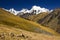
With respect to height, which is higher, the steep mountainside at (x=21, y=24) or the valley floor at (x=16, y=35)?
the steep mountainside at (x=21, y=24)

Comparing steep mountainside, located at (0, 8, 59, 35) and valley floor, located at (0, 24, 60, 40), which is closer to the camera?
valley floor, located at (0, 24, 60, 40)

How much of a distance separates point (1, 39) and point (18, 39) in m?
3.20

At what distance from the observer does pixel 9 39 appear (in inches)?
1246

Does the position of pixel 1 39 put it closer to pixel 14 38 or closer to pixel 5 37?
pixel 5 37

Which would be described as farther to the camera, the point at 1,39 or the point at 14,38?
the point at 14,38

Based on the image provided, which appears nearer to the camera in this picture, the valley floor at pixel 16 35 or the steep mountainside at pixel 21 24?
the valley floor at pixel 16 35

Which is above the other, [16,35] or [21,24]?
[21,24]

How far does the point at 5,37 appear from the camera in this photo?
31.6 meters

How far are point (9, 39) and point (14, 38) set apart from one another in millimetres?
Answer: 1703

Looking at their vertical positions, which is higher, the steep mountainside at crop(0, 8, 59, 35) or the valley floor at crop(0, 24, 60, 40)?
the steep mountainside at crop(0, 8, 59, 35)

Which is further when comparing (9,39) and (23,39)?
(23,39)

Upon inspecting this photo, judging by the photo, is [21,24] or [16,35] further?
[21,24]

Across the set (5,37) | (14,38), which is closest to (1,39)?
(5,37)

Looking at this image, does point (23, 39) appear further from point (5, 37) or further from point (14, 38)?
point (5, 37)
